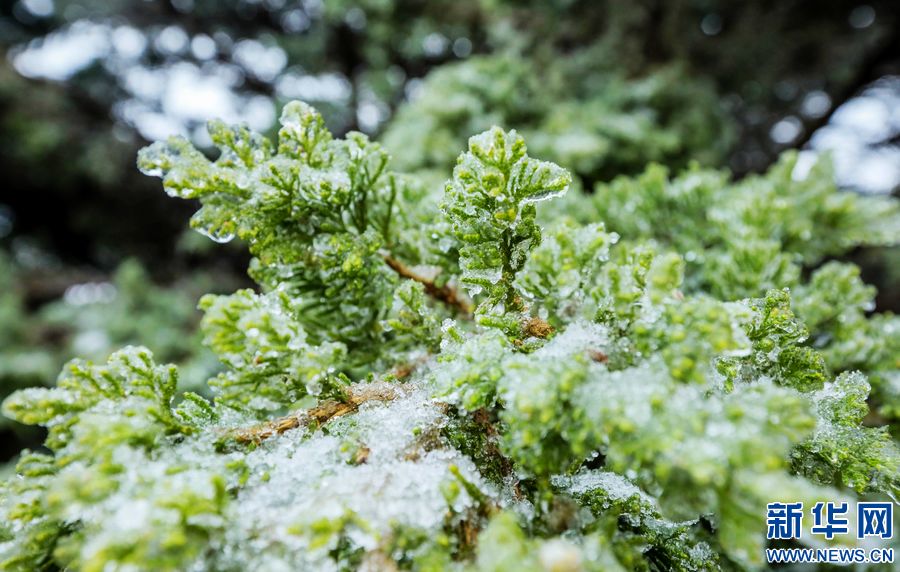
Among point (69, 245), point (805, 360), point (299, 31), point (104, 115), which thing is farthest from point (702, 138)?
point (69, 245)

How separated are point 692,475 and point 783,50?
13.8 feet

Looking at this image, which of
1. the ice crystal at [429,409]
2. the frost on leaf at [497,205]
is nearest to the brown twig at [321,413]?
the ice crystal at [429,409]

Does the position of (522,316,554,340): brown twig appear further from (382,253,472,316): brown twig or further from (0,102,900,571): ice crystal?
(382,253,472,316): brown twig

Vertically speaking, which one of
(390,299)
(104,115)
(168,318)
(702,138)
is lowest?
(390,299)

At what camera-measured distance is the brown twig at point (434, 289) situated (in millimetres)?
1413

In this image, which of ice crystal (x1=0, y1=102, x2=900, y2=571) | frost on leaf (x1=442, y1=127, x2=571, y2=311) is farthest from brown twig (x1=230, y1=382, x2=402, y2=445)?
frost on leaf (x1=442, y1=127, x2=571, y2=311)

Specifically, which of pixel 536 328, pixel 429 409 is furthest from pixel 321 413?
pixel 536 328

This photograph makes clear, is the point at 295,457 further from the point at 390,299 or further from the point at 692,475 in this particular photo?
the point at 692,475

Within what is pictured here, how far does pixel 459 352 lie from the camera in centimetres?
97

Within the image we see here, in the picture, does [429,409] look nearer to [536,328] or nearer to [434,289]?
[536,328]

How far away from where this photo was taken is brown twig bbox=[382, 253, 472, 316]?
4.64ft

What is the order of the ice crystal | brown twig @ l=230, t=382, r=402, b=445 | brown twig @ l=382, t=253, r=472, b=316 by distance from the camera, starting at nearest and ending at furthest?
the ice crystal → brown twig @ l=230, t=382, r=402, b=445 → brown twig @ l=382, t=253, r=472, b=316

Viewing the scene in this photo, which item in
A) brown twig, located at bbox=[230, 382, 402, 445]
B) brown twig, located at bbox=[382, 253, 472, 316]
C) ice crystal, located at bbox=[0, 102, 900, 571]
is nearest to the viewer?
ice crystal, located at bbox=[0, 102, 900, 571]

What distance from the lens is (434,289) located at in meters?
1.45
